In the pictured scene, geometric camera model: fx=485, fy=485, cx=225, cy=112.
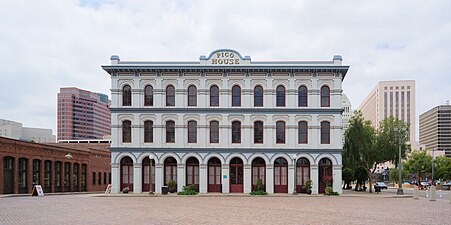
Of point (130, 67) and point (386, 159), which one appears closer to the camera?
point (130, 67)

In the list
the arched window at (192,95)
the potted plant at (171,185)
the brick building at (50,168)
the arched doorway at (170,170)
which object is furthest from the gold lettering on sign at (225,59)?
the brick building at (50,168)

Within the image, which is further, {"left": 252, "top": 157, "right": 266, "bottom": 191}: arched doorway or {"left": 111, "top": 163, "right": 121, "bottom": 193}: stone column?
{"left": 252, "top": 157, "right": 266, "bottom": 191}: arched doorway

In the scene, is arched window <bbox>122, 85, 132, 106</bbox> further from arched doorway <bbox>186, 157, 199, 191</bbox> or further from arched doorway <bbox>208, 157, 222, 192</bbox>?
arched doorway <bbox>208, 157, 222, 192</bbox>

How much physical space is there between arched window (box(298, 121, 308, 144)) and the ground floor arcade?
1322mm

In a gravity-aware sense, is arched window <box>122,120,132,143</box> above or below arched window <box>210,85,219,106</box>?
below

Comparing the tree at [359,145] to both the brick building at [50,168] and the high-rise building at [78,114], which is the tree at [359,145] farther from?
the high-rise building at [78,114]

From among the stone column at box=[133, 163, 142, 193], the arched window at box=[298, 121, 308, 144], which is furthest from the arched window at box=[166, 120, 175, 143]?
the arched window at box=[298, 121, 308, 144]

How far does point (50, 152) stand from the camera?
4872 cm

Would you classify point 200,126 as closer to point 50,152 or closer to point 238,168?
point 238,168

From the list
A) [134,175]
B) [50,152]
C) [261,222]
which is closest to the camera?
[261,222]

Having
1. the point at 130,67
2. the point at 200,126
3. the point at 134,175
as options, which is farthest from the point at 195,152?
the point at 130,67

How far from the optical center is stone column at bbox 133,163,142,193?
42.2 metres

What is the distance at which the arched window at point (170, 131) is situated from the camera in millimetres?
42781

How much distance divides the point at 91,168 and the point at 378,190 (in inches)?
1320
